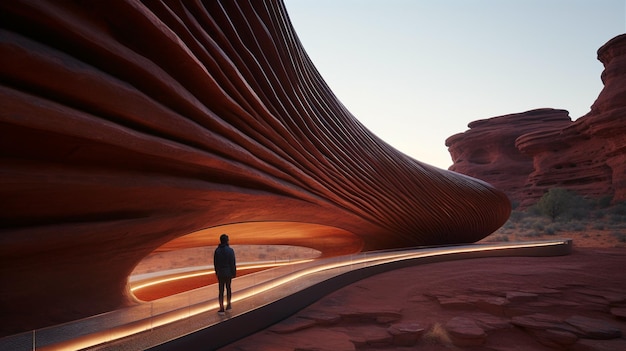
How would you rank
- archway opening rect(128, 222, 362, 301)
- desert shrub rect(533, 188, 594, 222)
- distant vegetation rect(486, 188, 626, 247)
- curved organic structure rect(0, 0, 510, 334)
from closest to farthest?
curved organic structure rect(0, 0, 510, 334) → archway opening rect(128, 222, 362, 301) → distant vegetation rect(486, 188, 626, 247) → desert shrub rect(533, 188, 594, 222)

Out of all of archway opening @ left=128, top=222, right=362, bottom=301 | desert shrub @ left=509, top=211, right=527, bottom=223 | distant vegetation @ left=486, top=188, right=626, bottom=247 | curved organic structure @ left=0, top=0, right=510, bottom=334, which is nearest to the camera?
curved organic structure @ left=0, top=0, right=510, bottom=334

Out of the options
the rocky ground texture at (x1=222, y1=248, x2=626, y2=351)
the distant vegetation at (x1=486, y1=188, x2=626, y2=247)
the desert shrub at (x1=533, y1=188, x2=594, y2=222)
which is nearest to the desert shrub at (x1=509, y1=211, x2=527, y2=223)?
the distant vegetation at (x1=486, y1=188, x2=626, y2=247)

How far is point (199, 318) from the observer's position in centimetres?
312

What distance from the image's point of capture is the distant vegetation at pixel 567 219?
16.6 metres

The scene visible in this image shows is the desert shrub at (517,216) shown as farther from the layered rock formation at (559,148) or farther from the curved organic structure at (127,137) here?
the curved organic structure at (127,137)

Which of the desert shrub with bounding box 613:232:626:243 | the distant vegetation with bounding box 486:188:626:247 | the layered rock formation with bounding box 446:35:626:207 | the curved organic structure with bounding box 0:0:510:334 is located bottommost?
the desert shrub with bounding box 613:232:626:243

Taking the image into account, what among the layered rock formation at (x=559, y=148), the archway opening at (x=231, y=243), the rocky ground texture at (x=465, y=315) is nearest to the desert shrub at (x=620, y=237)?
the rocky ground texture at (x=465, y=315)

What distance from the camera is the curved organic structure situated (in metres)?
2.35

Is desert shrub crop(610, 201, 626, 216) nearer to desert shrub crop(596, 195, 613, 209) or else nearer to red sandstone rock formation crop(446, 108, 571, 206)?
desert shrub crop(596, 195, 613, 209)

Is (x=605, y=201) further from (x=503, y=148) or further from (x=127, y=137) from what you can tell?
(x=127, y=137)

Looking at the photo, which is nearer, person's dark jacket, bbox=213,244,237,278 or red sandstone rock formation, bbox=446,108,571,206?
person's dark jacket, bbox=213,244,237,278

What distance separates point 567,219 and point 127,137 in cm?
2452

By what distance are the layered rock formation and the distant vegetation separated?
5.44 feet

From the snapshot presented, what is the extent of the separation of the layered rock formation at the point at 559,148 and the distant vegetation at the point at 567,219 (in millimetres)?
1660
